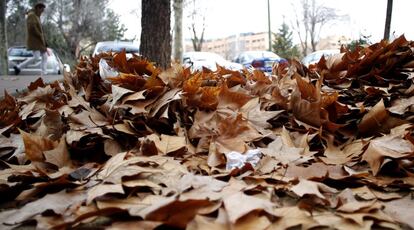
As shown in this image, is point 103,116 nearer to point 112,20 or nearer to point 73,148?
point 73,148

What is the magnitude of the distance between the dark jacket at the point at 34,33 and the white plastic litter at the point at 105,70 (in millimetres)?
7725

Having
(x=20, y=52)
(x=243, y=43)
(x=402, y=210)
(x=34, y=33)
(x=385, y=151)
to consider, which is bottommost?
(x=402, y=210)

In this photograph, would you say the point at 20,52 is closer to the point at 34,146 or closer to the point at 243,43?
the point at 34,146

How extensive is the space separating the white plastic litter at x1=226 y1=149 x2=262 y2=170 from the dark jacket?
28.5ft

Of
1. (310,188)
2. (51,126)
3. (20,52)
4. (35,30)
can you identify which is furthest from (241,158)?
(20,52)

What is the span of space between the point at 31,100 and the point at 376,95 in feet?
6.15

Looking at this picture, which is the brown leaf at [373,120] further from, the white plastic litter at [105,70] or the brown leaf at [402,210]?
the white plastic litter at [105,70]

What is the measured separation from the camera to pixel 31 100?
227cm

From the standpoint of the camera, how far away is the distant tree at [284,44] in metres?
38.3

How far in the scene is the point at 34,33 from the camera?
30.0 feet

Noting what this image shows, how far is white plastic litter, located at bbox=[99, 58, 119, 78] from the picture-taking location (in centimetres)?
214

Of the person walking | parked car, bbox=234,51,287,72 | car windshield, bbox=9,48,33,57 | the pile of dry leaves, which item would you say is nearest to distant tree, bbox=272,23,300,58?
parked car, bbox=234,51,287,72

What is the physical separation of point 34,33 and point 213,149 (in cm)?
871

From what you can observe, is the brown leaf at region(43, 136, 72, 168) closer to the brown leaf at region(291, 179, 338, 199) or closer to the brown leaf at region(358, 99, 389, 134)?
the brown leaf at region(291, 179, 338, 199)
